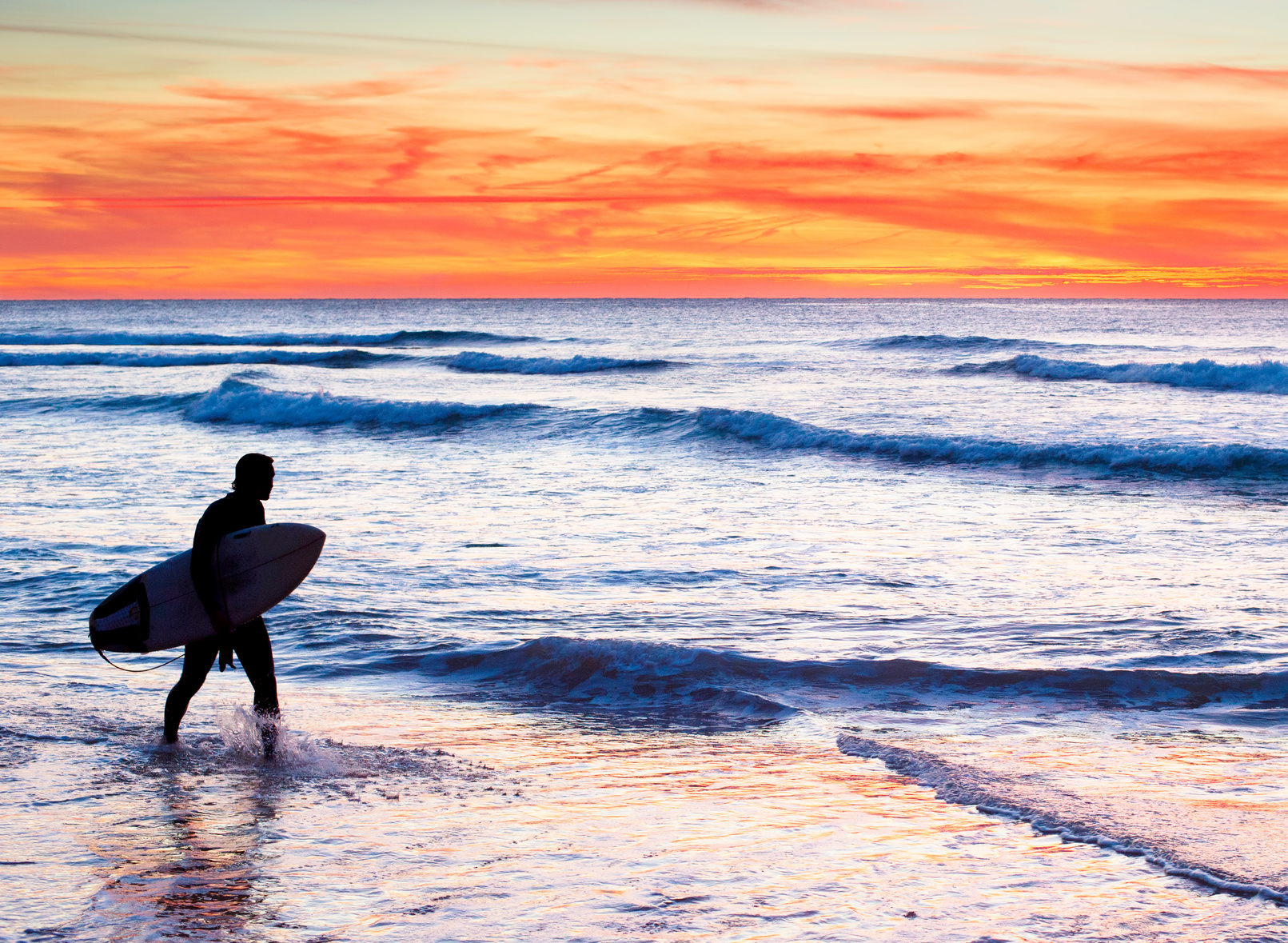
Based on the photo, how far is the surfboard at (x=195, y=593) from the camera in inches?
219

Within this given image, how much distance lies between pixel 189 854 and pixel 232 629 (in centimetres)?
146

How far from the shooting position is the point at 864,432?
22.0 metres

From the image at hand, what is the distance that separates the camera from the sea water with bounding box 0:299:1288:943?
3965mm

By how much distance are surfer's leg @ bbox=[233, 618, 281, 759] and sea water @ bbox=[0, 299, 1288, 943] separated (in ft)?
0.33

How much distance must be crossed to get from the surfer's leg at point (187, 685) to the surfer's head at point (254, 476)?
0.84 meters

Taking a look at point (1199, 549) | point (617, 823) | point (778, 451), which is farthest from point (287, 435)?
point (617, 823)

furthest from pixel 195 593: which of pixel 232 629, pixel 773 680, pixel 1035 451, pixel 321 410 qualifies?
pixel 321 410

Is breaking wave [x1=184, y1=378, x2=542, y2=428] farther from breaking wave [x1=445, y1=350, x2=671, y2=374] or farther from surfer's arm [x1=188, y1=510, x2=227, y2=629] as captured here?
surfer's arm [x1=188, y1=510, x2=227, y2=629]

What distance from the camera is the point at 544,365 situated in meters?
44.5

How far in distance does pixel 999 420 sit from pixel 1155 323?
63.7 meters

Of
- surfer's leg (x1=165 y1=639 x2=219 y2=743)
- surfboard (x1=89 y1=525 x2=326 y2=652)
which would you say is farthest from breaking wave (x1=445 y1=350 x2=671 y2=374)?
surfer's leg (x1=165 y1=639 x2=219 y2=743)

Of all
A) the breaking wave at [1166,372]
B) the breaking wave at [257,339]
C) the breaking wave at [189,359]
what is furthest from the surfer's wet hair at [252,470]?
the breaking wave at [257,339]

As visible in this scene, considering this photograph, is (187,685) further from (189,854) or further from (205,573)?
(189,854)

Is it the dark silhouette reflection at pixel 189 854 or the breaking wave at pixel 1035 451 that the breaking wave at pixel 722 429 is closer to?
the breaking wave at pixel 1035 451
